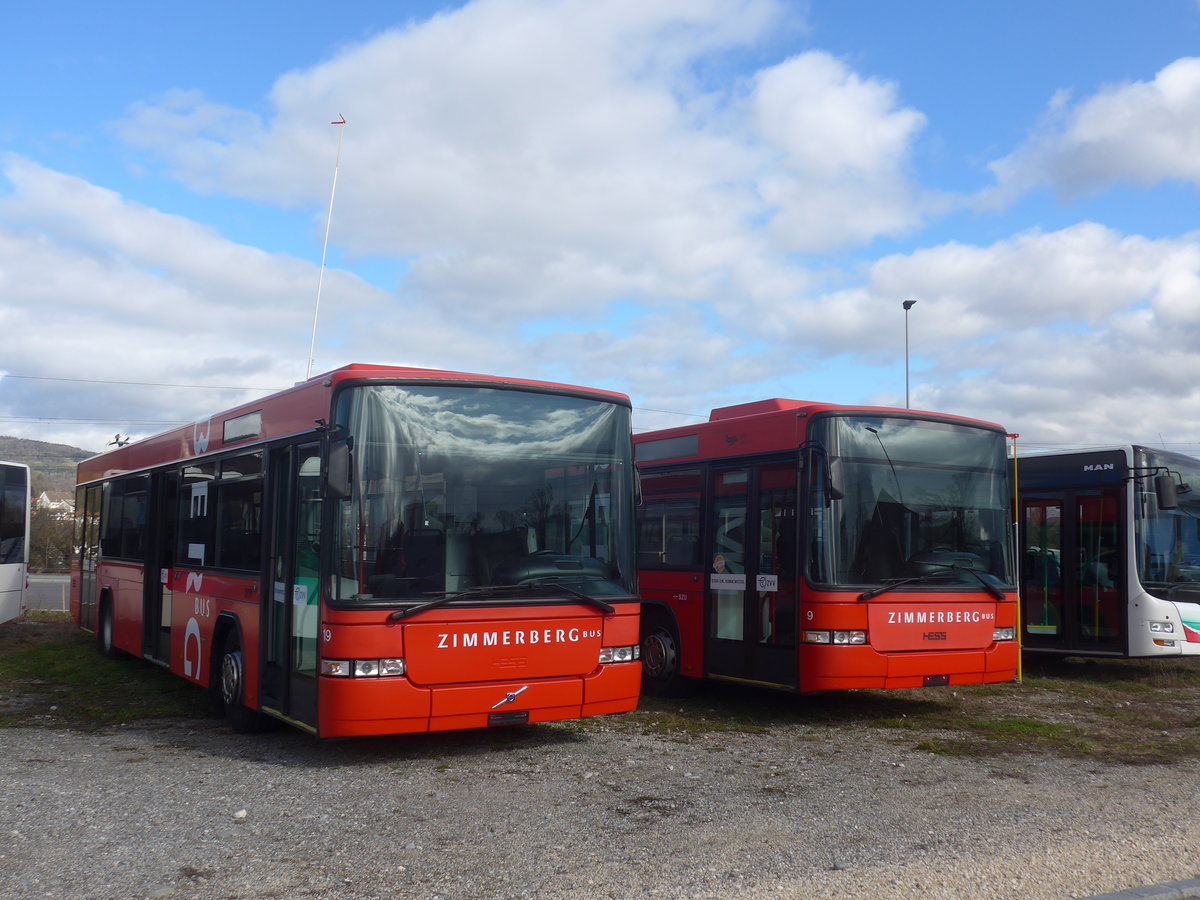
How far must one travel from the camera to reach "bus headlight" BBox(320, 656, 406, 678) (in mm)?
7746

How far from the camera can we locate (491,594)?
8227 mm

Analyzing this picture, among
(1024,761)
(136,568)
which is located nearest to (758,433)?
(1024,761)

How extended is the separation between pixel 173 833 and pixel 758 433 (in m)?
6.51

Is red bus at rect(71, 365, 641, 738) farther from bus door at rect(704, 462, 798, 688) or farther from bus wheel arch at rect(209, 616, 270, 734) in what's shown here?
bus door at rect(704, 462, 798, 688)

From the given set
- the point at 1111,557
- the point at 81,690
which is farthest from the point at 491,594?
the point at 1111,557

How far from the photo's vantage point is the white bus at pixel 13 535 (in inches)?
664

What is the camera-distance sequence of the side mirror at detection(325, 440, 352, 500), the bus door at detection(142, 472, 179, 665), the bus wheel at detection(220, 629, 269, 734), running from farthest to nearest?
the bus door at detection(142, 472, 179, 665) → the bus wheel at detection(220, 629, 269, 734) → the side mirror at detection(325, 440, 352, 500)

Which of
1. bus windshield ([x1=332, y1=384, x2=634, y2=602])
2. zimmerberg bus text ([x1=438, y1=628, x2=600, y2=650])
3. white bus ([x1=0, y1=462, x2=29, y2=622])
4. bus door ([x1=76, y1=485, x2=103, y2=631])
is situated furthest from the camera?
white bus ([x1=0, y1=462, x2=29, y2=622])

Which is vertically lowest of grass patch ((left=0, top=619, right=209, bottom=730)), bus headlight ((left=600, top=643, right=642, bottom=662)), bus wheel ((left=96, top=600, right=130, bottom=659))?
grass patch ((left=0, top=619, right=209, bottom=730))

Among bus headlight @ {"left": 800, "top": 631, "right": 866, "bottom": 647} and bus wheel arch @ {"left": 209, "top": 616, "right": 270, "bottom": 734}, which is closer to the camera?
bus wheel arch @ {"left": 209, "top": 616, "right": 270, "bottom": 734}

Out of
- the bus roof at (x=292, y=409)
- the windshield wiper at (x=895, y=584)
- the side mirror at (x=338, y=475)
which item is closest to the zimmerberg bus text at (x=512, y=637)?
the side mirror at (x=338, y=475)

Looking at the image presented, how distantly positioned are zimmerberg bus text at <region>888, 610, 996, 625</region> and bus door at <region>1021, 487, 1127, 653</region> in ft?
14.1

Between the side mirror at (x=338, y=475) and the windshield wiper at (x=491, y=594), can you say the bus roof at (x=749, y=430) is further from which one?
the side mirror at (x=338, y=475)

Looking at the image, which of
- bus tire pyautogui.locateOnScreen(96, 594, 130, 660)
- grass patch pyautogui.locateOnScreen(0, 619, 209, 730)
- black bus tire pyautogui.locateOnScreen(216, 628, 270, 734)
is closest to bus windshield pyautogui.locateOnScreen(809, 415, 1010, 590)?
black bus tire pyautogui.locateOnScreen(216, 628, 270, 734)
